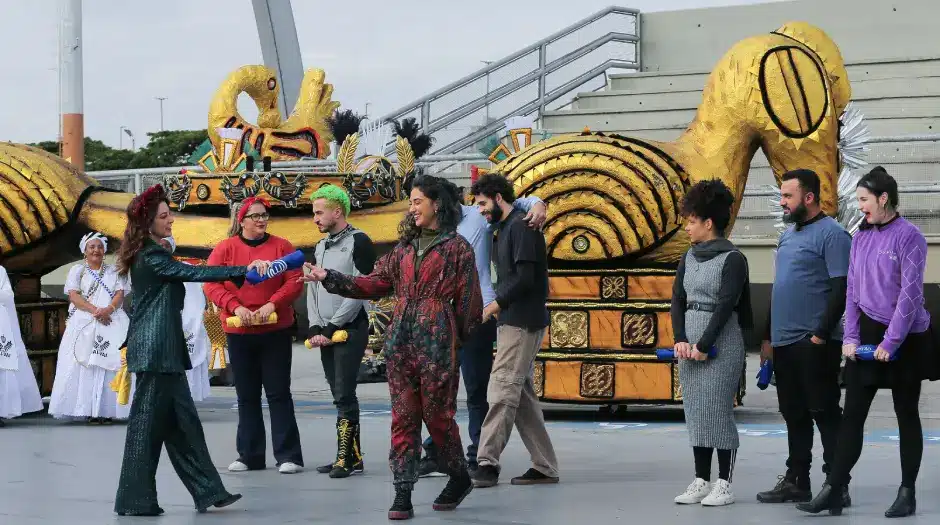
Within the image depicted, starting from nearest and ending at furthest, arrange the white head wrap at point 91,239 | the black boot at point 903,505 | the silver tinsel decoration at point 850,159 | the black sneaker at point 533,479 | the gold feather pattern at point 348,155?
the black boot at point 903,505 < the black sneaker at point 533,479 < the white head wrap at point 91,239 < the silver tinsel decoration at point 850,159 < the gold feather pattern at point 348,155

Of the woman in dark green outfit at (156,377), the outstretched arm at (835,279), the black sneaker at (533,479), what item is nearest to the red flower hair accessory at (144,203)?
the woman in dark green outfit at (156,377)

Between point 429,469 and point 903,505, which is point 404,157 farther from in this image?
point 903,505

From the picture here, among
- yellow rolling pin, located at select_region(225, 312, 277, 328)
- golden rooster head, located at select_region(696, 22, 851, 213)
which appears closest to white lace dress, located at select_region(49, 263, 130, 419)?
yellow rolling pin, located at select_region(225, 312, 277, 328)

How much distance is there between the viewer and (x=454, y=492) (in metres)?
6.49

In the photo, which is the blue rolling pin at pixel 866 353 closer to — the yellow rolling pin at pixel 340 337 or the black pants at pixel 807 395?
the black pants at pixel 807 395

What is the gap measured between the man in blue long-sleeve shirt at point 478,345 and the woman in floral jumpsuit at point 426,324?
2.98 ft

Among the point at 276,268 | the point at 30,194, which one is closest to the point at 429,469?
the point at 276,268

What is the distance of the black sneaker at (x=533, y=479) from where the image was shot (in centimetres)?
721

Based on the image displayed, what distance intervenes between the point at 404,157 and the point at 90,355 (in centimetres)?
322

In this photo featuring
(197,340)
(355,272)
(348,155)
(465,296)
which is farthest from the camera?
(348,155)

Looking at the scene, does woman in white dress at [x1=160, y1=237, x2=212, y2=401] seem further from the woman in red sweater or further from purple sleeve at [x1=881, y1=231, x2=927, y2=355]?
purple sleeve at [x1=881, y1=231, x2=927, y2=355]

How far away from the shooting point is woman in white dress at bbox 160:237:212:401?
10.6 meters

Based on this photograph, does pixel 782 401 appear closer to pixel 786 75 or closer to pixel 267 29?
pixel 786 75

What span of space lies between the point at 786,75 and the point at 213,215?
4643mm
